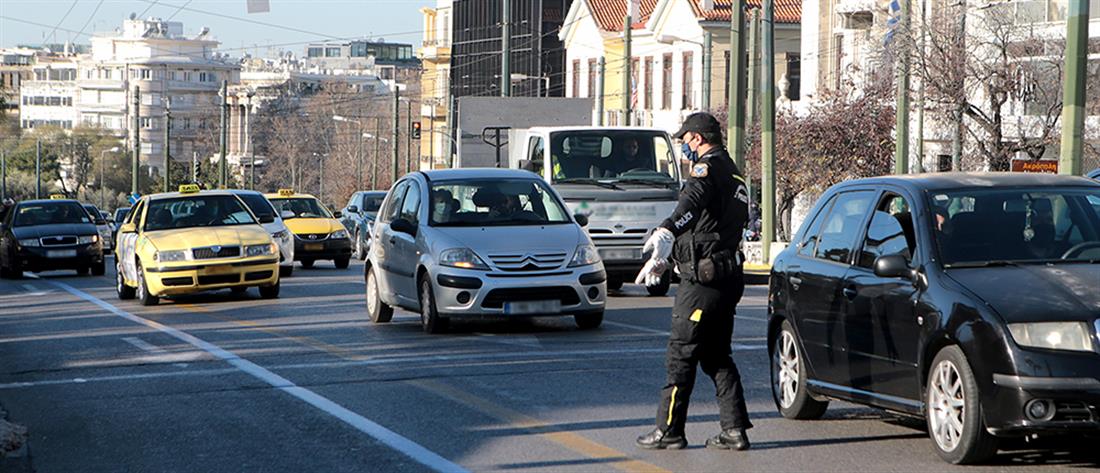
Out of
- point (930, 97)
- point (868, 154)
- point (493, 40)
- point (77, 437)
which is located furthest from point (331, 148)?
point (77, 437)

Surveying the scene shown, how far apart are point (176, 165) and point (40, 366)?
446 ft

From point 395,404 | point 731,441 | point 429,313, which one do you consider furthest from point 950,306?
point 429,313

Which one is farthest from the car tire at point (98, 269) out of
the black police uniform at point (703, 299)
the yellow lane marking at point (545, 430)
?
the black police uniform at point (703, 299)

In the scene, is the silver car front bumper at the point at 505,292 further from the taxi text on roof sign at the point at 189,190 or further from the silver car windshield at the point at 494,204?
the taxi text on roof sign at the point at 189,190

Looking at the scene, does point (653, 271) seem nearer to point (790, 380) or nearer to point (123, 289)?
point (790, 380)

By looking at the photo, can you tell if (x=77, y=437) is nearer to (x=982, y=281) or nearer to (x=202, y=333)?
(x=982, y=281)

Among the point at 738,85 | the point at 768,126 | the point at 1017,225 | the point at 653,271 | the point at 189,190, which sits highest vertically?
the point at 738,85

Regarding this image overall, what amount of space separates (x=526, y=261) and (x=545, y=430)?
6.37 meters

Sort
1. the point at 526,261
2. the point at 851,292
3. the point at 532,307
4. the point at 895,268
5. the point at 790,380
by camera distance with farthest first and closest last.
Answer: the point at 526,261 → the point at 532,307 → the point at 790,380 → the point at 851,292 → the point at 895,268

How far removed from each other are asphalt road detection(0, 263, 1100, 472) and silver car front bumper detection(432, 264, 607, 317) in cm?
27

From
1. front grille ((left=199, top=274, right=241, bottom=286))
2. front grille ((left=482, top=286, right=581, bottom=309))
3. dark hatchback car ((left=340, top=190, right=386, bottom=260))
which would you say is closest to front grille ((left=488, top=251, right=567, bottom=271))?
front grille ((left=482, top=286, right=581, bottom=309))

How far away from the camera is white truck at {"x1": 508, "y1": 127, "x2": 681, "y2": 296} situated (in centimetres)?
2277

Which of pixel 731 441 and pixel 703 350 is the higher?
pixel 703 350

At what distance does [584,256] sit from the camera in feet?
56.1
